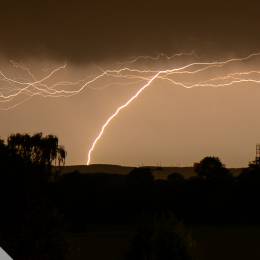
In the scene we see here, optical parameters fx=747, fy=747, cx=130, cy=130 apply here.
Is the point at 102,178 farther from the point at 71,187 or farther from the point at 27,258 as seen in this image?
the point at 27,258

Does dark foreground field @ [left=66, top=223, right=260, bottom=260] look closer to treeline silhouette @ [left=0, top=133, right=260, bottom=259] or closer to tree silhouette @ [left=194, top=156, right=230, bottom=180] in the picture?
treeline silhouette @ [left=0, top=133, right=260, bottom=259]

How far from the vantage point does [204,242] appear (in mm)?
38750

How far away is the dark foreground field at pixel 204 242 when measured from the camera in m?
34.8

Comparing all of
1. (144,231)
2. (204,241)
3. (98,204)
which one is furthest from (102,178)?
(144,231)

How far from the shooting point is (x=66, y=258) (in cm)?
1664

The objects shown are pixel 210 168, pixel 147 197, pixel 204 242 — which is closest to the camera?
pixel 204 242

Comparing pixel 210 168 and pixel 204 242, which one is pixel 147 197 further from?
pixel 210 168

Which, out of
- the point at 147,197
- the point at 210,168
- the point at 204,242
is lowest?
the point at 204,242

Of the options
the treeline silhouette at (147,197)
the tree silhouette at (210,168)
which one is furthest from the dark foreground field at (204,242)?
the tree silhouette at (210,168)

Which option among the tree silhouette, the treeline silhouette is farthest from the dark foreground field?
the tree silhouette

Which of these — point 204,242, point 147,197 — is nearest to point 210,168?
point 147,197

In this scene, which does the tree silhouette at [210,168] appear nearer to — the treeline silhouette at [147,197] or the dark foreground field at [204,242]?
the treeline silhouette at [147,197]

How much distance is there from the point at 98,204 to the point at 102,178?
16.6 metres

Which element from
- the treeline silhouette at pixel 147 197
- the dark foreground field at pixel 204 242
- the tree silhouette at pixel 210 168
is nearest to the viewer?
the dark foreground field at pixel 204 242
